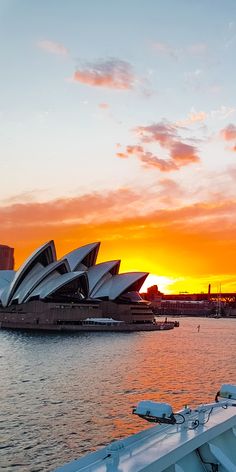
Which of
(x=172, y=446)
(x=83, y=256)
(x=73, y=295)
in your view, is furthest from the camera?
(x=73, y=295)

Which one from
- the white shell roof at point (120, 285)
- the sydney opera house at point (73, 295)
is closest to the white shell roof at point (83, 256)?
the sydney opera house at point (73, 295)

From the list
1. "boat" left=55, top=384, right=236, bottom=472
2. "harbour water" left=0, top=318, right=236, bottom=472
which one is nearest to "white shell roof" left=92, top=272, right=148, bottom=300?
"harbour water" left=0, top=318, right=236, bottom=472

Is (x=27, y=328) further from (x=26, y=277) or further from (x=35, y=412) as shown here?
(x=35, y=412)

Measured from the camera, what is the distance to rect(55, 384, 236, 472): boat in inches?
314

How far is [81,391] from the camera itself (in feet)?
106

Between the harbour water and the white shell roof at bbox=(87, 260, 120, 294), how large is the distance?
48633 millimetres

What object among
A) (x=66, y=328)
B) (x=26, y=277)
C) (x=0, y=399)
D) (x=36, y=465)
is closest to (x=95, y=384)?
(x=0, y=399)

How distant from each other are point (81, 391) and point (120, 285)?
265 ft

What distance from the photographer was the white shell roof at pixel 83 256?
107 m

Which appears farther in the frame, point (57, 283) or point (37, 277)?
point (37, 277)

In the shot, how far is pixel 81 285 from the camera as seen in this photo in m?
108

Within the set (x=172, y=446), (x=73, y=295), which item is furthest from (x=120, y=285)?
(x=172, y=446)

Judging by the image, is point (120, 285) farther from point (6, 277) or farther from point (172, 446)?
point (172, 446)

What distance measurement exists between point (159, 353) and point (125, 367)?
15556 mm
